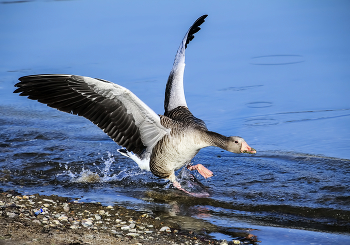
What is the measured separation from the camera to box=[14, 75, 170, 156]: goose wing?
5.98 metres

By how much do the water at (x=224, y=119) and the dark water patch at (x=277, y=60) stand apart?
0.03 meters

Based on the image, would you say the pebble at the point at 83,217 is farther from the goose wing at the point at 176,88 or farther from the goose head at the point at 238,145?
the goose wing at the point at 176,88

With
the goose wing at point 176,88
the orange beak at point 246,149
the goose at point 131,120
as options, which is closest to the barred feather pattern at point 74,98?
the goose at point 131,120

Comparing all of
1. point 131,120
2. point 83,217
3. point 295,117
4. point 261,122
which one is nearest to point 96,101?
point 131,120

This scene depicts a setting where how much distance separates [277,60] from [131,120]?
6.92 metres

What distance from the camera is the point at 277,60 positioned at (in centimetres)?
1227

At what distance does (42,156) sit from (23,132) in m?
1.26

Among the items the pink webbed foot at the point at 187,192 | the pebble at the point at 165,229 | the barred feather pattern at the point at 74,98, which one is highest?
the barred feather pattern at the point at 74,98

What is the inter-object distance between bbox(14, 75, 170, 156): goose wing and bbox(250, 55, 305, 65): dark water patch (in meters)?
6.40

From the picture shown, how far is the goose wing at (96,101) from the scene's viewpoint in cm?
598

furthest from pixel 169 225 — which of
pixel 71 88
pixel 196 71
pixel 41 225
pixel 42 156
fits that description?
pixel 196 71

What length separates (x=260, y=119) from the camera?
9.30 m

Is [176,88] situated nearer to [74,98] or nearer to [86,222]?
[74,98]

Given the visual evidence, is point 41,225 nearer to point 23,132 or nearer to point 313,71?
point 23,132
